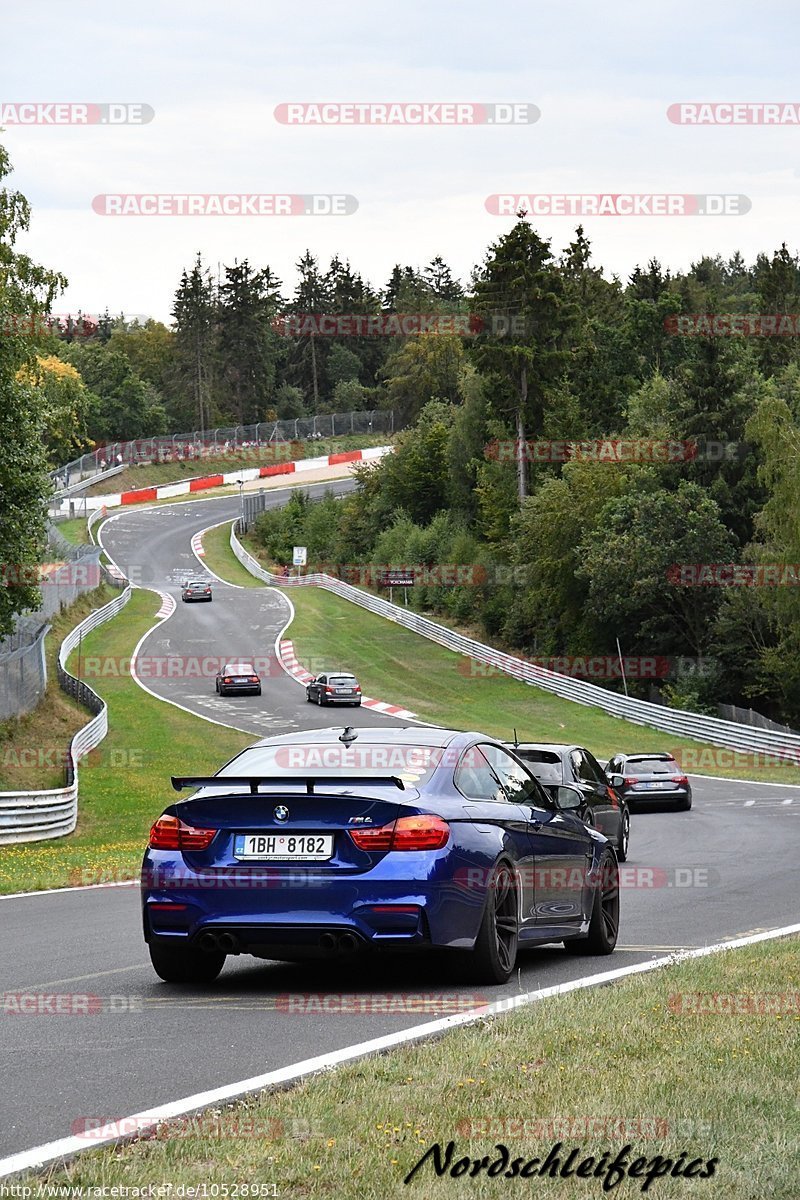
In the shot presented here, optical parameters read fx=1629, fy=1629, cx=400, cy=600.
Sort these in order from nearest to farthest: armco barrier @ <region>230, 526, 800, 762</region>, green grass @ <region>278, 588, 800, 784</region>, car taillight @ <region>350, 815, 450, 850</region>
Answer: car taillight @ <region>350, 815, 450, 850</region>, armco barrier @ <region>230, 526, 800, 762</region>, green grass @ <region>278, 588, 800, 784</region>

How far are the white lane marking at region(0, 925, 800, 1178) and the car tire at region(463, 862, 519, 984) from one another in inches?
10.9

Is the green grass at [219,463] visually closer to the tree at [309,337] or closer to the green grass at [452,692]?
the tree at [309,337]

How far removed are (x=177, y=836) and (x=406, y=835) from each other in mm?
1294

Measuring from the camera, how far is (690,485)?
6731 cm

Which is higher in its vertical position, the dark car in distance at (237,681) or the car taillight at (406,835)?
the car taillight at (406,835)

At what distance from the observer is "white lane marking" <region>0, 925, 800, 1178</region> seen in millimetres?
5281

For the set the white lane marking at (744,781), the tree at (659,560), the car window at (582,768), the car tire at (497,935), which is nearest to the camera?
the car tire at (497,935)

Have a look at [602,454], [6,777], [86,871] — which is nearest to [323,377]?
[602,454]

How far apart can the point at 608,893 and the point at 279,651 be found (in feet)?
184

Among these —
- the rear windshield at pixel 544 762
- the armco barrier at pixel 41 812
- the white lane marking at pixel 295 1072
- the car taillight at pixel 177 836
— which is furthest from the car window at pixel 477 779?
the armco barrier at pixel 41 812

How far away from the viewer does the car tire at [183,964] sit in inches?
363

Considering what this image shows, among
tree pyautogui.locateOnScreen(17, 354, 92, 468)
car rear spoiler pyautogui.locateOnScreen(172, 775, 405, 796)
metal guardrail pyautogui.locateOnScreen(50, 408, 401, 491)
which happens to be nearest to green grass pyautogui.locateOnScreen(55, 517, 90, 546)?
metal guardrail pyautogui.locateOnScreen(50, 408, 401, 491)

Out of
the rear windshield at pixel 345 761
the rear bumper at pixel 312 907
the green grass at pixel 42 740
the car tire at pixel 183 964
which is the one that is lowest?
the green grass at pixel 42 740

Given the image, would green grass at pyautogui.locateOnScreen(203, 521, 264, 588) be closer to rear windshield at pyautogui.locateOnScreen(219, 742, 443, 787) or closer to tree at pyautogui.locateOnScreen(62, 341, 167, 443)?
tree at pyautogui.locateOnScreen(62, 341, 167, 443)
